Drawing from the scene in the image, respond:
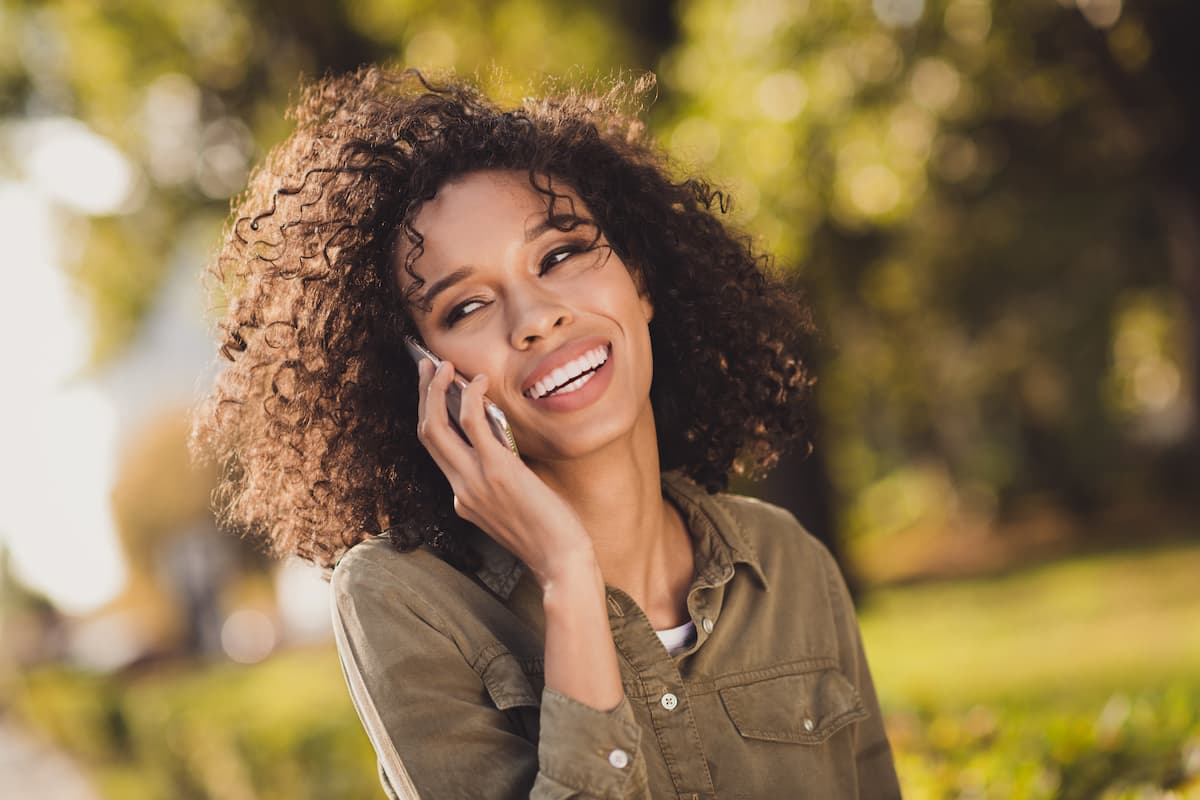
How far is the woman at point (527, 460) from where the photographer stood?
7.13 ft

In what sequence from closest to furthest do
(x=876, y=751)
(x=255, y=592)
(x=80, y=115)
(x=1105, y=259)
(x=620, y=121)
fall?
(x=876, y=751) < (x=620, y=121) < (x=80, y=115) < (x=1105, y=259) < (x=255, y=592)

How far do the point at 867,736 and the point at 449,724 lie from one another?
1093 millimetres

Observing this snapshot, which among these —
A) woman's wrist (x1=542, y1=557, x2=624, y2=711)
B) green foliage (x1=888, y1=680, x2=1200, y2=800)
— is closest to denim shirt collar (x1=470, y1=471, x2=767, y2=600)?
woman's wrist (x1=542, y1=557, x2=624, y2=711)

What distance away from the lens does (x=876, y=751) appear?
2.79 metres

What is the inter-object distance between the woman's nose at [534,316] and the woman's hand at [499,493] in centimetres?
12

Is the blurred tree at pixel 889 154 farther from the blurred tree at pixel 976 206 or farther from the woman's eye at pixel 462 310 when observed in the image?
the woman's eye at pixel 462 310

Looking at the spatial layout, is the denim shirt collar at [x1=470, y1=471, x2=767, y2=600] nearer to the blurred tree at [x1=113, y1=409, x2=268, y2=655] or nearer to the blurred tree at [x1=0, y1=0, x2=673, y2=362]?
the blurred tree at [x1=0, y1=0, x2=673, y2=362]

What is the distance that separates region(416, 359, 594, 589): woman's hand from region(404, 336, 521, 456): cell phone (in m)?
0.03

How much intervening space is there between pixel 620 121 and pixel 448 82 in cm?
43

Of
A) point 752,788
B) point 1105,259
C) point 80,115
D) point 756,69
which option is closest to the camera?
point 752,788

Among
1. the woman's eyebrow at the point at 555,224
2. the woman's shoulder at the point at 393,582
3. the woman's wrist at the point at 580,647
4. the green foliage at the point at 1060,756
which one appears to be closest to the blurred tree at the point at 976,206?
the woman's eyebrow at the point at 555,224

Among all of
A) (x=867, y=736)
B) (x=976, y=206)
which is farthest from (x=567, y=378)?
(x=976, y=206)

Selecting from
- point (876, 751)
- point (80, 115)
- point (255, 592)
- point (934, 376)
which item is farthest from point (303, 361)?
point (255, 592)

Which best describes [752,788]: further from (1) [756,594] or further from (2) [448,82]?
(2) [448,82]
